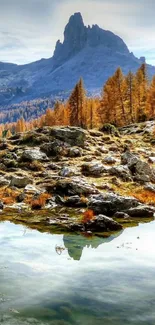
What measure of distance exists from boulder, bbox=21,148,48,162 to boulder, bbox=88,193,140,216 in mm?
16802

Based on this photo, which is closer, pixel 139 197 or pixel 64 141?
pixel 139 197

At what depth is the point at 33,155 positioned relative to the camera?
4272 cm

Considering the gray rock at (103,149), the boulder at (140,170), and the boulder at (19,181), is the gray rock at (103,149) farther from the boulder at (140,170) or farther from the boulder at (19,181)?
the boulder at (19,181)

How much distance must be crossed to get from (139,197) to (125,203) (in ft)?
12.8

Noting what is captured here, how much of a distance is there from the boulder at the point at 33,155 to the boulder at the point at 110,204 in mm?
16802

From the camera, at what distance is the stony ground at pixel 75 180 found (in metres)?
24.8

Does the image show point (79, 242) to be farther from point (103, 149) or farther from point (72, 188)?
point (103, 149)

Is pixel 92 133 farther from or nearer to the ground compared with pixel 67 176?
farther from the ground

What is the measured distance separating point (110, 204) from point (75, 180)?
24.6ft

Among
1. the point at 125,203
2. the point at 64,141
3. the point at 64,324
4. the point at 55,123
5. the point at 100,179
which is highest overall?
the point at 55,123

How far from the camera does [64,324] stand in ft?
34.1

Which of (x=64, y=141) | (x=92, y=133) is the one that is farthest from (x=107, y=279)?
(x=92, y=133)

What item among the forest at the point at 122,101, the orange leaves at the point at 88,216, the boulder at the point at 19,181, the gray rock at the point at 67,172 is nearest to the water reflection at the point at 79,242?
the orange leaves at the point at 88,216

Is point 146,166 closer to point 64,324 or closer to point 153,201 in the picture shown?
point 153,201
